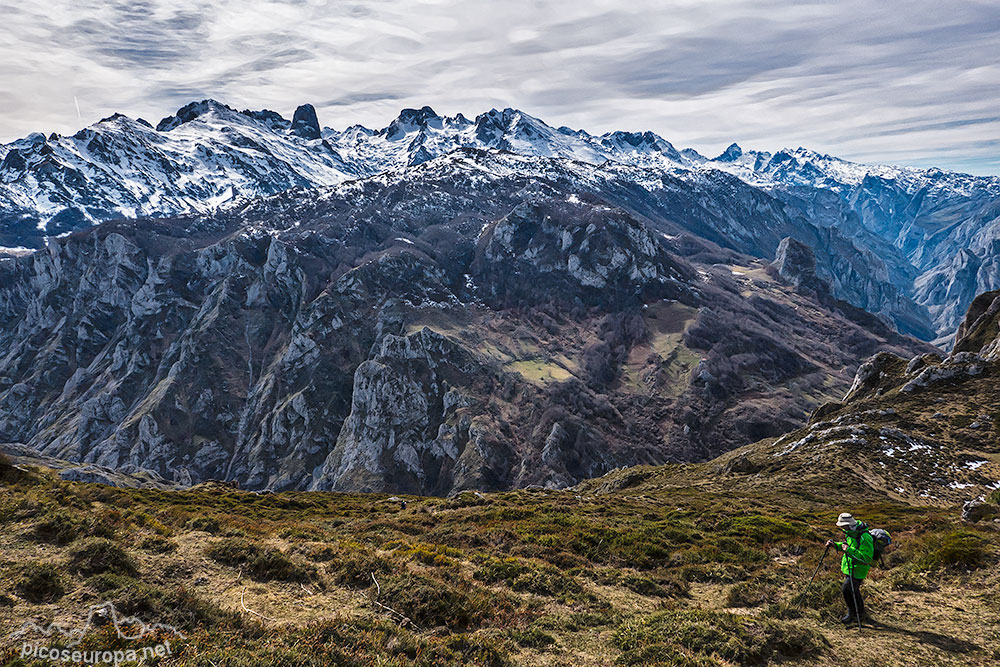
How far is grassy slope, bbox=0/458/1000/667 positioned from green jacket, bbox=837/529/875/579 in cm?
183

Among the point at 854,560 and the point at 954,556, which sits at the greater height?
the point at 854,560

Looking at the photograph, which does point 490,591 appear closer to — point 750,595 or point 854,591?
point 750,595

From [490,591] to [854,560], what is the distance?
40.8ft

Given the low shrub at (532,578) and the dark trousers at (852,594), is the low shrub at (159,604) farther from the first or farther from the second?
the dark trousers at (852,594)

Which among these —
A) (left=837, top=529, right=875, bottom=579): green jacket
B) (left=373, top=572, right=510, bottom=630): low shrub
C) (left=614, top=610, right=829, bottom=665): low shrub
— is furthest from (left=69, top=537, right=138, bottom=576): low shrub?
(left=837, top=529, right=875, bottom=579): green jacket

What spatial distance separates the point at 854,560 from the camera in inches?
599

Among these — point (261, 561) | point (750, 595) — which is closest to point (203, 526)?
point (261, 561)

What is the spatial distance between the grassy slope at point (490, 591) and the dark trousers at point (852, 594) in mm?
695

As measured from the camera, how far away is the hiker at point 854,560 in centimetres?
1508

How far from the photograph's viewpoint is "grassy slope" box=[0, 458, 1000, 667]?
43.8ft

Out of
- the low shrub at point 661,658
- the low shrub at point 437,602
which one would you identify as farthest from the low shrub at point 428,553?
the low shrub at point 661,658

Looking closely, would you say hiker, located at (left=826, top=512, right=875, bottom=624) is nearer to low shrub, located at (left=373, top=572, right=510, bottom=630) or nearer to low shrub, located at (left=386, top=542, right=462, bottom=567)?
low shrub, located at (left=373, top=572, right=510, bottom=630)

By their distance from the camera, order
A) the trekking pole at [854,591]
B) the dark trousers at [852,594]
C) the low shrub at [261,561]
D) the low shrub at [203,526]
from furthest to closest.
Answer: the low shrub at [203,526]
the low shrub at [261,561]
the dark trousers at [852,594]
the trekking pole at [854,591]

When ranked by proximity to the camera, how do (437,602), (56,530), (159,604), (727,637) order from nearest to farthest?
1. (159,604)
2. (727,637)
3. (437,602)
4. (56,530)
